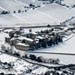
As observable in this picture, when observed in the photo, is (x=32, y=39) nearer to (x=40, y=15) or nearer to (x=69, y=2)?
(x=40, y=15)

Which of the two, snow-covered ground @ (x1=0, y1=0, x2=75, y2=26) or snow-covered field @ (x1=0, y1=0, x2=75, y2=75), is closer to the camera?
snow-covered field @ (x1=0, y1=0, x2=75, y2=75)

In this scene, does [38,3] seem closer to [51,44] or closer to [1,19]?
[1,19]

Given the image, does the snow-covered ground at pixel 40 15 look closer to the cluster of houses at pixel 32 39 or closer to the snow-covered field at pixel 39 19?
the snow-covered field at pixel 39 19

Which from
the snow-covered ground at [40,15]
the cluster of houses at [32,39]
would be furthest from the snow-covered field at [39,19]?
the cluster of houses at [32,39]

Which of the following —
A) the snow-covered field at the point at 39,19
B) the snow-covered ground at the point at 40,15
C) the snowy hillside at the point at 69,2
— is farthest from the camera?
the snowy hillside at the point at 69,2

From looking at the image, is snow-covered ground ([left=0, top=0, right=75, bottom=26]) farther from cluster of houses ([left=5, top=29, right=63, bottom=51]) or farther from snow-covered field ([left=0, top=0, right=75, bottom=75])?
cluster of houses ([left=5, top=29, right=63, bottom=51])

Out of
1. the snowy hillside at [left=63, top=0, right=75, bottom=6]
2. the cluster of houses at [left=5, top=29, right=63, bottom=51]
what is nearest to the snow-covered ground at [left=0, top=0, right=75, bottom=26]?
the snowy hillside at [left=63, top=0, right=75, bottom=6]

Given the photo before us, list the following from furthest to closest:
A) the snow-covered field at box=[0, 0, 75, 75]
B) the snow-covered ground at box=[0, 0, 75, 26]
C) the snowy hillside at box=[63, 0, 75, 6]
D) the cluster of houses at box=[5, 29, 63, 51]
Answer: the snowy hillside at box=[63, 0, 75, 6]
the snow-covered ground at box=[0, 0, 75, 26]
the cluster of houses at box=[5, 29, 63, 51]
the snow-covered field at box=[0, 0, 75, 75]

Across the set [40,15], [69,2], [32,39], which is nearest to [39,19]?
[40,15]
